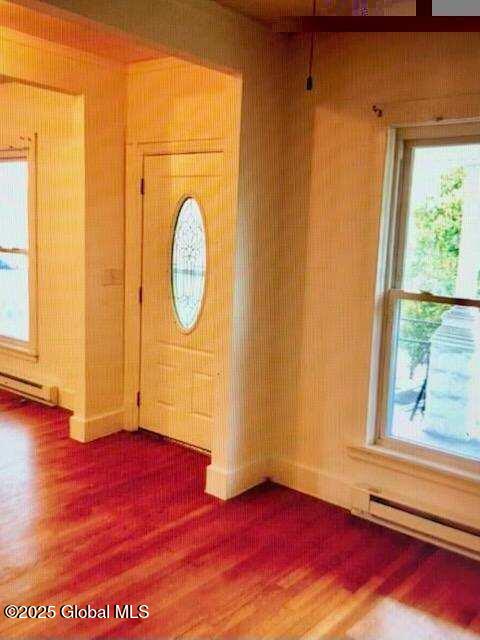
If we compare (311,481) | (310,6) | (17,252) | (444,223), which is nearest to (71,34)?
(310,6)

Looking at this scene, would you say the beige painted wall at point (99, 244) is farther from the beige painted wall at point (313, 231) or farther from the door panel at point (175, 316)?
the beige painted wall at point (313, 231)

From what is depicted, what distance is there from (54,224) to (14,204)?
2.54ft

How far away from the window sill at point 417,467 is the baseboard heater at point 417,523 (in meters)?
0.18

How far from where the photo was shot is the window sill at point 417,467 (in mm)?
3039

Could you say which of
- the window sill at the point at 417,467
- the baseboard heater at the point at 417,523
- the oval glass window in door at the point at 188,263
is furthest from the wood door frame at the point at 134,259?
the baseboard heater at the point at 417,523

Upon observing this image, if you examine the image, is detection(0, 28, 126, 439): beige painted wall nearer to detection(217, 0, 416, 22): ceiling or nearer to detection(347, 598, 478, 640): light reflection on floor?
detection(217, 0, 416, 22): ceiling

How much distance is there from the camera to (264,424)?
3.80m

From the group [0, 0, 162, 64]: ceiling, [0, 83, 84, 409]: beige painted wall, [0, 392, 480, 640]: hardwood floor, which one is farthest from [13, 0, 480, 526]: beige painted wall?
[0, 83, 84, 409]: beige painted wall

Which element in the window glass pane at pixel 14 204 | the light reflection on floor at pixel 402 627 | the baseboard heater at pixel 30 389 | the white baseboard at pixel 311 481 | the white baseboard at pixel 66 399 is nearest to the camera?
the light reflection on floor at pixel 402 627

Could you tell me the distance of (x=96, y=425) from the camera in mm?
4441

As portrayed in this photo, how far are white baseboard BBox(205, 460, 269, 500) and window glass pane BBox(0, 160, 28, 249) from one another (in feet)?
9.39

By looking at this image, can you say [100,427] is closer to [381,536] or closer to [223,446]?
[223,446]

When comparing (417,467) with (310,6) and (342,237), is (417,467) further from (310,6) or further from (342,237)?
(310,6)

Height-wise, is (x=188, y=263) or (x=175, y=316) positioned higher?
(x=188, y=263)
